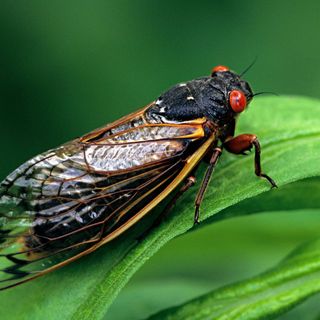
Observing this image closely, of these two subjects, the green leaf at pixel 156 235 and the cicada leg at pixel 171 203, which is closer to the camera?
the green leaf at pixel 156 235

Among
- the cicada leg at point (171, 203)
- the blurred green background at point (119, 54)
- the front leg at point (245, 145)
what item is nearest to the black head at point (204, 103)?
the front leg at point (245, 145)

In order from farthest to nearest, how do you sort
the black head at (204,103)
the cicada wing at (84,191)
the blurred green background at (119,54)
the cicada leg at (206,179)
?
the blurred green background at (119,54) < the black head at (204,103) < the cicada wing at (84,191) < the cicada leg at (206,179)

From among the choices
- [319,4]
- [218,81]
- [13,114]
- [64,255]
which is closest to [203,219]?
[64,255]

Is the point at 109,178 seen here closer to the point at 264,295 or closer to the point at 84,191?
the point at 84,191

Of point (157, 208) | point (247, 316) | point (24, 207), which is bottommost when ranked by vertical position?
point (247, 316)

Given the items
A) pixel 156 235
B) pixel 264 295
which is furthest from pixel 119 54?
pixel 264 295

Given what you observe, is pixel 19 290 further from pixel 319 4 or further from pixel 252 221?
pixel 319 4

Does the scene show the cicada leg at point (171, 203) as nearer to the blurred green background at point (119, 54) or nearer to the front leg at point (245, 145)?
the front leg at point (245, 145)

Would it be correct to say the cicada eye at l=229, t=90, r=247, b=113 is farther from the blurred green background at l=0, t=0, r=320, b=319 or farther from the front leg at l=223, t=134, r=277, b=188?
the blurred green background at l=0, t=0, r=320, b=319
